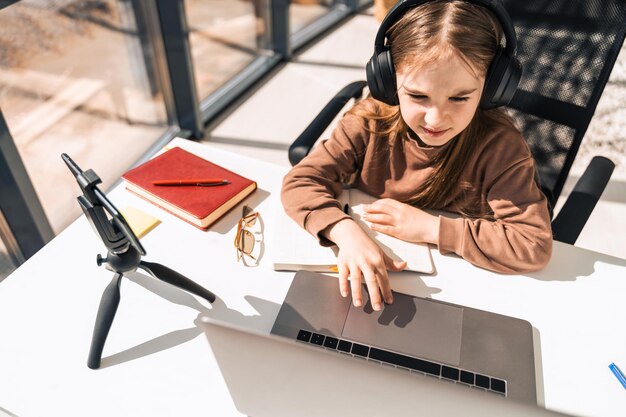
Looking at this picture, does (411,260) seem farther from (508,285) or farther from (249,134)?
(249,134)

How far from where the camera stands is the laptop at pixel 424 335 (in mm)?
689

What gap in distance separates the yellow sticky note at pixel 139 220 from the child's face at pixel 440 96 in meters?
0.55

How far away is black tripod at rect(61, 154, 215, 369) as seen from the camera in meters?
0.66

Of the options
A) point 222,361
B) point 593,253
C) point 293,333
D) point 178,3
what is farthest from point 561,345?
point 178,3

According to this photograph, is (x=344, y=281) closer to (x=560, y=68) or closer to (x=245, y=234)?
(x=245, y=234)

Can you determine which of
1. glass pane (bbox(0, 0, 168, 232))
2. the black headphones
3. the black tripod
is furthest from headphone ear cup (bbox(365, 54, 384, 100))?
glass pane (bbox(0, 0, 168, 232))

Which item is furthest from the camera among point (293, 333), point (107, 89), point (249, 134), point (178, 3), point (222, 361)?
point (249, 134)

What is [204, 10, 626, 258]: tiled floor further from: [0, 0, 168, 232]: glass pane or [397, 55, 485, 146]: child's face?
[397, 55, 485, 146]: child's face

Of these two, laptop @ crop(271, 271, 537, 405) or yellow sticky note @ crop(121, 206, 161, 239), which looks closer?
laptop @ crop(271, 271, 537, 405)

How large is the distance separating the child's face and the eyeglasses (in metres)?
0.37

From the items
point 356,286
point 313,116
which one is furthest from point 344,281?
point 313,116

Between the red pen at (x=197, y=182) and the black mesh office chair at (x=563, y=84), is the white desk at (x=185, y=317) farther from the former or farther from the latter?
the black mesh office chair at (x=563, y=84)

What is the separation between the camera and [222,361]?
1.72 ft

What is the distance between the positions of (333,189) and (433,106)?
0.29 metres
